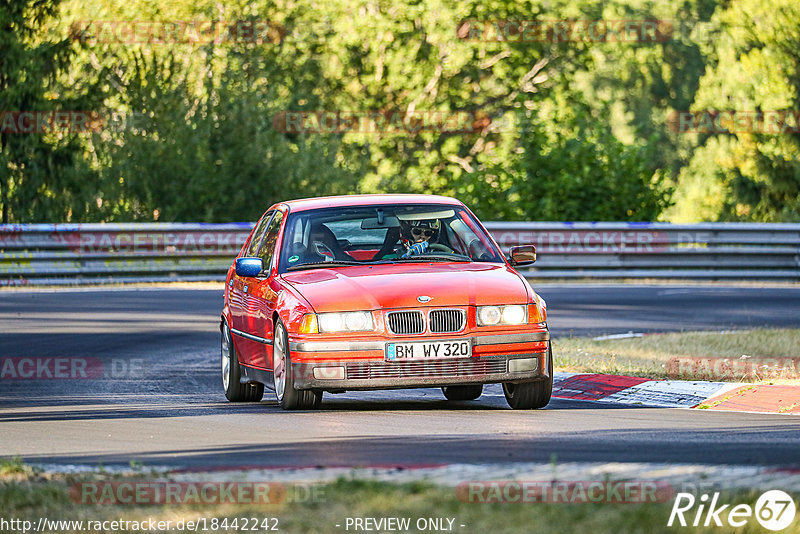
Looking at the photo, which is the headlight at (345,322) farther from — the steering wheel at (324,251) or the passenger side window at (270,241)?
the passenger side window at (270,241)

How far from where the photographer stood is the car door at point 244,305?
12.0 meters

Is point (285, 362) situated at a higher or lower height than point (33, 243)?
higher

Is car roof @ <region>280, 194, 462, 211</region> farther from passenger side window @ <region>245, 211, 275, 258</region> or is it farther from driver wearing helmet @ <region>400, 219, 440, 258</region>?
passenger side window @ <region>245, 211, 275, 258</region>

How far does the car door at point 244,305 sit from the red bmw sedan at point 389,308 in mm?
37

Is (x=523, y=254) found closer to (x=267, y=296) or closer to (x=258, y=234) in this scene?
(x=267, y=296)

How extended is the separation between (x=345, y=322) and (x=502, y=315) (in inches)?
42.7

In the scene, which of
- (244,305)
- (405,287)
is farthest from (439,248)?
(244,305)

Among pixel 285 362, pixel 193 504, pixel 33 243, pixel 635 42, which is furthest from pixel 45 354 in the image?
pixel 635 42

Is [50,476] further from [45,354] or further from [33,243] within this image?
[33,243]

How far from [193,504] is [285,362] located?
4.21 meters

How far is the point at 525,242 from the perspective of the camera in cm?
2858

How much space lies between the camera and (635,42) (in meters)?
66.8

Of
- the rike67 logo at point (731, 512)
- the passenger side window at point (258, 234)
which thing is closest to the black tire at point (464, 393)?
the passenger side window at point (258, 234)

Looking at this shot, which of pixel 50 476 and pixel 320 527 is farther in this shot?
pixel 50 476
